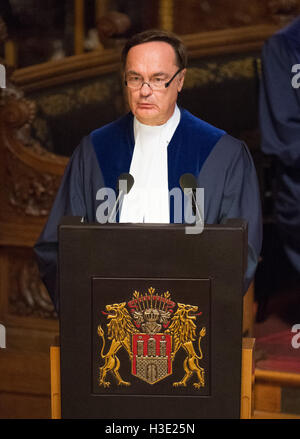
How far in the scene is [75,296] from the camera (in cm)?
240

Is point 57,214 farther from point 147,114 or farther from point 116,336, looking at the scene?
point 116,336

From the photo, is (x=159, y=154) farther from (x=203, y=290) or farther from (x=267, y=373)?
(x=267, y=373)

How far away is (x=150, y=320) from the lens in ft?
7.89

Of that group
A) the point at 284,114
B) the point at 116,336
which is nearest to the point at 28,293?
the point at 284,114

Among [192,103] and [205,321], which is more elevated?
[192,103]

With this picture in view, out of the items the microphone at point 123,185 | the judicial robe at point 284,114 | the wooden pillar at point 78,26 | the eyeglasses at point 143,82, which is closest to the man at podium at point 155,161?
the eyeglasses at point 143,82

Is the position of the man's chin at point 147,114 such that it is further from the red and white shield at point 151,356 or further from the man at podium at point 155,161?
the red and white shield at point 151,356

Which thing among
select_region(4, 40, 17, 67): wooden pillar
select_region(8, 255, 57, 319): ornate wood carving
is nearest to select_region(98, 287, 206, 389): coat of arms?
select_region(8, 255, 57, 319): ornate wood carving

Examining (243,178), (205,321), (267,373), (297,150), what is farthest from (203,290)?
(297,150)

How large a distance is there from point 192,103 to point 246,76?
1.21 feet

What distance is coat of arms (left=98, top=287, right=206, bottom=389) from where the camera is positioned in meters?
2.39

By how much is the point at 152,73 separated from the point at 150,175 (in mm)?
337

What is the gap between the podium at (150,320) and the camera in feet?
7.75

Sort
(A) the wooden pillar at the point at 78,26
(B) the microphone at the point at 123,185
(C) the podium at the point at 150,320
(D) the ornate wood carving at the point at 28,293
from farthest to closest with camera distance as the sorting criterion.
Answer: (A) the wooden pillar at the point at 78,26, (D) the ornate wood carving at the point at 28,293, (B) the microphone at the point at 123,185, (C) the podium at the point at 150,320
